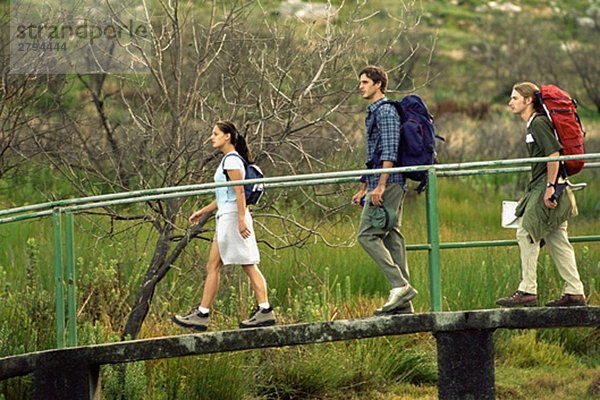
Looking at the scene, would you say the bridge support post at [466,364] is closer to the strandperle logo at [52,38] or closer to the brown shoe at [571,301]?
the brown shoe at [571,301]

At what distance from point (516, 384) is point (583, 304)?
9.96ft

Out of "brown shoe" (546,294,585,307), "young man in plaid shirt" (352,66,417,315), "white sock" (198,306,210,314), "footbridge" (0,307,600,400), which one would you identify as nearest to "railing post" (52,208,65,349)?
"footbridge" (0,307,600,400)

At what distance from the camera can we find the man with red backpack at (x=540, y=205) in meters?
8.70

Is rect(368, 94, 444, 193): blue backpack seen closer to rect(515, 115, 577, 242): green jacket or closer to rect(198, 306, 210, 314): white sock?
rect(515, 115, 577, 242): green jacket

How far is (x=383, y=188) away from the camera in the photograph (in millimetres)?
8656

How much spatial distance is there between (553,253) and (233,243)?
2483 millimetres

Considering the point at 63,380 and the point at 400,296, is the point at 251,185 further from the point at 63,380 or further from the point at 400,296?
the point at 63,380

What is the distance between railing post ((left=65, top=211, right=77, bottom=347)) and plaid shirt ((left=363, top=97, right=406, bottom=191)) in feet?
7.82

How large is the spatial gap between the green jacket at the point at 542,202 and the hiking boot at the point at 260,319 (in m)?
2.07

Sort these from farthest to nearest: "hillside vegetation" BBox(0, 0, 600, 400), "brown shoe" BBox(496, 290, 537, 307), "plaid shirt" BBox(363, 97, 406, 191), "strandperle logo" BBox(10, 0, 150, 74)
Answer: "strandperle logo" BBox(10, 0, 150, 74), "hillside vegetation" BBox(0, 0, 600, 400), "brown shoe" BBox(496, 290, 537, 307), "plaid shirt" BBox(363, 97, 406, 191)

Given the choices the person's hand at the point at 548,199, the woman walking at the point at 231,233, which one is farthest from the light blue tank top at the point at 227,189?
the person's hand at the point at 548,199

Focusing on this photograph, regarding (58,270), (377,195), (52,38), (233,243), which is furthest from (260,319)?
(52,38)

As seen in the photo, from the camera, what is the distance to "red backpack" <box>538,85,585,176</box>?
8.61 m

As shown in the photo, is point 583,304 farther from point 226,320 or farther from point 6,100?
point 6,100
